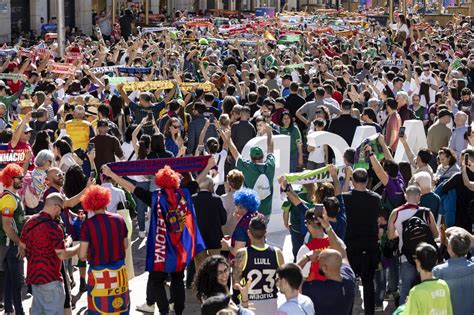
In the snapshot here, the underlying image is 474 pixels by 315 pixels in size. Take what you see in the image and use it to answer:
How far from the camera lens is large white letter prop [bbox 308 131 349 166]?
13766 mm

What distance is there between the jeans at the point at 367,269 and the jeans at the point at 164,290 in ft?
5.28

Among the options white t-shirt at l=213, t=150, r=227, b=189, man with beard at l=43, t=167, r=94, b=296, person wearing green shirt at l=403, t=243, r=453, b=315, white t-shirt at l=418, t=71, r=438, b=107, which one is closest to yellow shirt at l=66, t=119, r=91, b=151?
white t-shirt at l=213, t=150, r=227, b=189

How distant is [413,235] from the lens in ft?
30.5

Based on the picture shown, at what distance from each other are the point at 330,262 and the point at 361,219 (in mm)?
2289

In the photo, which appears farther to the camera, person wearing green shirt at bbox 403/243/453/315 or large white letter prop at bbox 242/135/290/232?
large white letter prop at bbox 242/135/290/232

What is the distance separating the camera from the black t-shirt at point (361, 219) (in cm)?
1006

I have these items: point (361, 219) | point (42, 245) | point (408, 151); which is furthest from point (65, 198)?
point (408, 151)

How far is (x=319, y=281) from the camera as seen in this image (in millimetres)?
7949

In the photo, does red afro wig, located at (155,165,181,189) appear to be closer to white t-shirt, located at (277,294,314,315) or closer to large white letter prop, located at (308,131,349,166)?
white t-shirt, located at (277,294,314,315)

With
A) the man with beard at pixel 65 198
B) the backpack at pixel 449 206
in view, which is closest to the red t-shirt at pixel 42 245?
the man with beard at pixel 65 198

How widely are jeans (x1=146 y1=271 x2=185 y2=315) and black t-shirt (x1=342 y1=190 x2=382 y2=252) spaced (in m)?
1.61

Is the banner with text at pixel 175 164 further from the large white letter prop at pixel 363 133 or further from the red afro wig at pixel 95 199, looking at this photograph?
the large white letter prop at pixel 363 133

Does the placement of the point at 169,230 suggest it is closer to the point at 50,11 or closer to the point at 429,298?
the point at 429,298

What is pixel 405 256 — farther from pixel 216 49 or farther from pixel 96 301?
pixel 216 49
